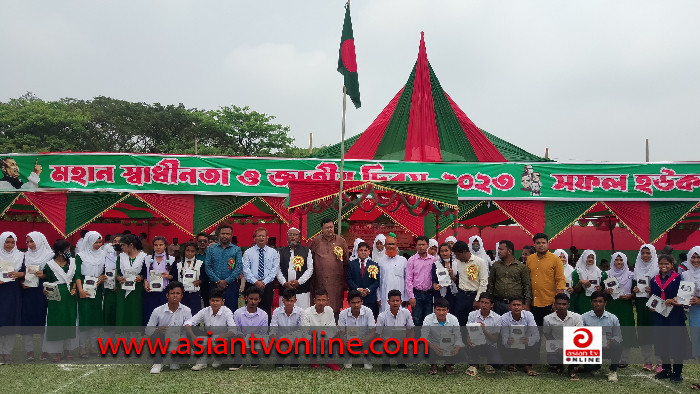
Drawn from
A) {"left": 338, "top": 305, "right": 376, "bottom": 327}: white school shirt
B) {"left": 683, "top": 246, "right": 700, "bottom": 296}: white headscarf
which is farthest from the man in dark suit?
{"left": 683, "top": 246, "right": 700, "bottom": 296}: white headscarf

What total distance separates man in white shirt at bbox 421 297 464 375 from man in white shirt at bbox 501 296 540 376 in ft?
1.52

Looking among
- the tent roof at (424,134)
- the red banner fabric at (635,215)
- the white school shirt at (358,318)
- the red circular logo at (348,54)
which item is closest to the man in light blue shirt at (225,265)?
the white school shirt at (358,318)

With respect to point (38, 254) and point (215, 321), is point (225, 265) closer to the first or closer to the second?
point (215, 321)

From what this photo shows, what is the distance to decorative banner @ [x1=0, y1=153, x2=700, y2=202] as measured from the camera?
33.0 feet

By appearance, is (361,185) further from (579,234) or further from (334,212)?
(579,234)

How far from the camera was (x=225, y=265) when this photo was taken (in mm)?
6172

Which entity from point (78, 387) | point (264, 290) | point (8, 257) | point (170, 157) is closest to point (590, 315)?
point (264, 290)

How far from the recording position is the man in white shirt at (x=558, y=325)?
17.5ft

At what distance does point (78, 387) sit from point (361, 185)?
3967mm

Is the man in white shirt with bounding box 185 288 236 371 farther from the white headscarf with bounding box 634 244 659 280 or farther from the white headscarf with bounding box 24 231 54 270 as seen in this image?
Answer: the white headscarf with bounding box 634 244 659 280

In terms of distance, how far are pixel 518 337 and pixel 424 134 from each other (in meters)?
7.22

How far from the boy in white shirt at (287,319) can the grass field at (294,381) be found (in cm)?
35

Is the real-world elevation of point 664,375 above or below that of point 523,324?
below

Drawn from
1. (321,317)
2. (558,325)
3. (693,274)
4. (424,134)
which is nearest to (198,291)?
(321,317)
